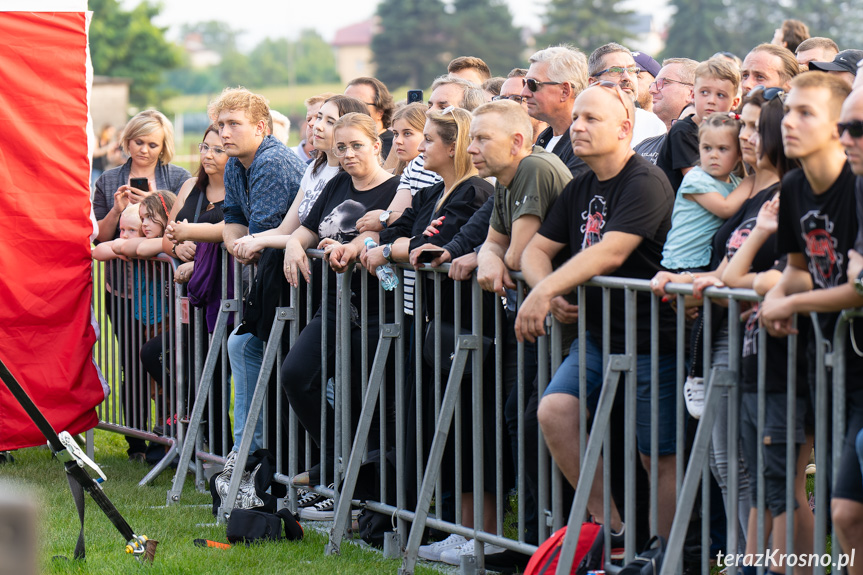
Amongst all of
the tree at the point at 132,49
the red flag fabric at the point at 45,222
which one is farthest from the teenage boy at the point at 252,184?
the tree at the point at 132,49

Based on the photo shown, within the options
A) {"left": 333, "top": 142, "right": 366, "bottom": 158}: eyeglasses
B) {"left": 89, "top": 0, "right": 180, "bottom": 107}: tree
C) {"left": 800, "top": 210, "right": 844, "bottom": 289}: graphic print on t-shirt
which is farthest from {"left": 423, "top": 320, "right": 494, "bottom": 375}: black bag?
{"left": 89, "top": 0, "right": 180, "bottom": 107}: tree

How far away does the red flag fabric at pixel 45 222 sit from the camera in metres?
6.84

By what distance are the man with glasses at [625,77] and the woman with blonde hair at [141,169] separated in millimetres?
3410

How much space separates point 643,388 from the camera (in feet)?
13.3

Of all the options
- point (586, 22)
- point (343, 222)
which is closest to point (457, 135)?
point (343, 222)

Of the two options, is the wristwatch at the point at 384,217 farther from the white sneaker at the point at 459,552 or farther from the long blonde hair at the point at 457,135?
the white sneaker at the point at 459,552

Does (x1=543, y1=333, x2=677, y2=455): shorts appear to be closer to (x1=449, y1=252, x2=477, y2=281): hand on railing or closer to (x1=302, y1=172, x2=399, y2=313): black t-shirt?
(x1=449, y1=252, x2=477, y2=281): hand on railing

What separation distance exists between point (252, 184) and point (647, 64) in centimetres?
298

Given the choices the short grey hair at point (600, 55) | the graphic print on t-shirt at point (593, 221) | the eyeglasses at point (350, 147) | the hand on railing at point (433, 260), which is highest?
the short grey hair at point (600, 55)

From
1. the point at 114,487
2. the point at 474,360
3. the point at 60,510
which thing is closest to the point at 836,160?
the point at 474,360

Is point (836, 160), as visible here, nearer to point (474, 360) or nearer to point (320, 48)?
point (474, 360)

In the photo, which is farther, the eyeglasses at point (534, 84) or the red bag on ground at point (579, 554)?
the eyeglasses at point (534, 84)

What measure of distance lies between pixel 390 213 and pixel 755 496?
2.55 metres

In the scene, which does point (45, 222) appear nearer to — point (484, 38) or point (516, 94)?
point (516, 94)
